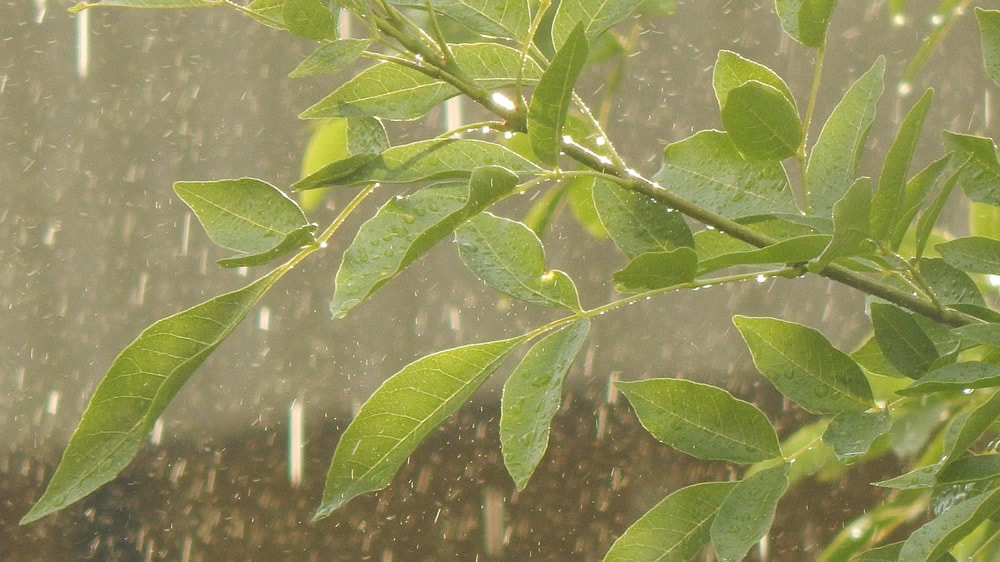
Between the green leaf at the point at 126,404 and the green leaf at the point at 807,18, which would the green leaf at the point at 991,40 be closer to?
the green leaf at the point at 807,18

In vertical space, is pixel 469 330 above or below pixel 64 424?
above

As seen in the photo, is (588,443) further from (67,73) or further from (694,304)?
(67,73)

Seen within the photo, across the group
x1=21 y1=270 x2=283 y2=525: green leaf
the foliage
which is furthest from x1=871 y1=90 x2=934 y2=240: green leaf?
x1=21 y1=270 x2=283 y2=525: green leaf

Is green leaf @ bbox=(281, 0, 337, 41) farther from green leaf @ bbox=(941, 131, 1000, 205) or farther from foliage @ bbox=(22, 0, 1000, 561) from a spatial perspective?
green leaf @ bbox=(941, 131, 1000, 205)

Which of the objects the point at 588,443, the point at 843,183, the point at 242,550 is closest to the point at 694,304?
the point at 588,443

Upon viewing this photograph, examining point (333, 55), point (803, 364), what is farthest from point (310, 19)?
point (803, 364)

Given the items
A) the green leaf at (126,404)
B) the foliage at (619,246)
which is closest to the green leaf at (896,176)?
the foliage at (619,246)
